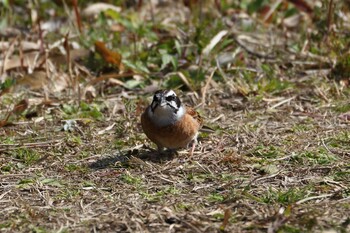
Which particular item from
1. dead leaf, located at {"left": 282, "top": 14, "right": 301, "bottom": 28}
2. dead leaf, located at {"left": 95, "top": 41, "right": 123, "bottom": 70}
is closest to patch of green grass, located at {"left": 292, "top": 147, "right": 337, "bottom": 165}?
dead leaf, located at {"left": 95, "top": 41, "right": 123, "bottom": 70}

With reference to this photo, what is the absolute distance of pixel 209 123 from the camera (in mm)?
6508

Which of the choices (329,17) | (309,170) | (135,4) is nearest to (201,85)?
(329,17)

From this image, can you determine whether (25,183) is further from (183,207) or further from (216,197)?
(216,197)

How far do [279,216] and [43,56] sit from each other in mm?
4259

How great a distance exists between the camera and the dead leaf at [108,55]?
7516 mm

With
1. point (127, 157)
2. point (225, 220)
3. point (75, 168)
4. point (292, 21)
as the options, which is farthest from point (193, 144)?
point (292, 21)

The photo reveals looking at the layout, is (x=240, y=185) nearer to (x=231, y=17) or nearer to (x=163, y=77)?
(x=163, y=77)

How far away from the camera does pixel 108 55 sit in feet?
24.8

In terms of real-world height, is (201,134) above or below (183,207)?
below

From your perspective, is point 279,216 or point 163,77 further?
Result: point 163,77

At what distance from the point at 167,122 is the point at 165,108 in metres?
0.12

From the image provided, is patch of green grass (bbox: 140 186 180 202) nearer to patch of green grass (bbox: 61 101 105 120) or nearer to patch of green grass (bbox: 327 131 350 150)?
patch of green grass (bbox: 327 131 350 150)

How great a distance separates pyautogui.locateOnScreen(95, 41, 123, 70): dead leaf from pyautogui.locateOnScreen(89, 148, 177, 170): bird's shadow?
73.1 inches

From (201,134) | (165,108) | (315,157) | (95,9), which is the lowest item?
(201,134)
